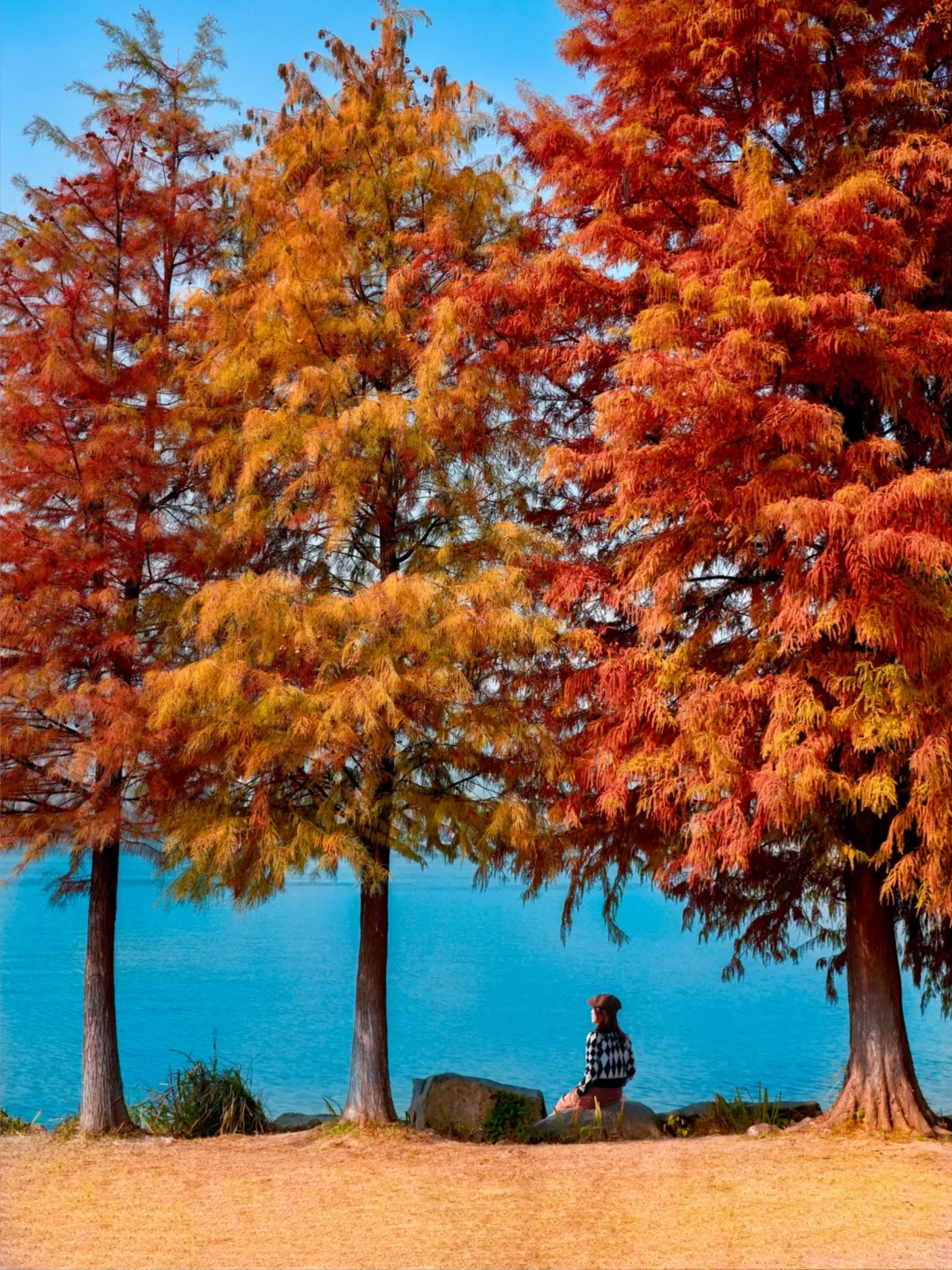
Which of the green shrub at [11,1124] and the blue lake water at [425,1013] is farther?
the blue lake water at [425,1013]

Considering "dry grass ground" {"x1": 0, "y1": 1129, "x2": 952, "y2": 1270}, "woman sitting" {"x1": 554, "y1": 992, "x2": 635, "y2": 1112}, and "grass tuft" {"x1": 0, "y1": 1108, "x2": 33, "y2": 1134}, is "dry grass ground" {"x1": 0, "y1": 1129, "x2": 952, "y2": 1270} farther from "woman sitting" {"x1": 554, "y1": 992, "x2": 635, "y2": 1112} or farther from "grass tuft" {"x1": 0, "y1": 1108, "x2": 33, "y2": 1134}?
"grass tuft" {"x1": 0, "y1": 1108, "x2": 33, "y2": 1134}

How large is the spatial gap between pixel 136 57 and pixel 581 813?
8.86 meters

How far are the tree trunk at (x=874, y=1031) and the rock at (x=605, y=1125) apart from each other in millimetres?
1594

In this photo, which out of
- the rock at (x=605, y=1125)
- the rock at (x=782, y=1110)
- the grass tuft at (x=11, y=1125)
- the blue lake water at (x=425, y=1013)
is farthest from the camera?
the blue lake water at (x=425, y=1013)

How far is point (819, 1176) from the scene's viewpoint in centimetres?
770

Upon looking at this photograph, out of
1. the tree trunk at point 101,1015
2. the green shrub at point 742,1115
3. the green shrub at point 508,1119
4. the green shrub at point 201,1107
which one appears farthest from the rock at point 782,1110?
the tree trunk at point 101,1015

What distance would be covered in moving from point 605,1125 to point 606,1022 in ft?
2.86

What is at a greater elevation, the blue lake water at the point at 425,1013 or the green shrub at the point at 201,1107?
the green shrub at the point at 201,1107

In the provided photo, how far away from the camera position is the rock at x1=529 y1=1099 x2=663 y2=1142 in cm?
981

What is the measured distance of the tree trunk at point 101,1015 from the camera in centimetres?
1044

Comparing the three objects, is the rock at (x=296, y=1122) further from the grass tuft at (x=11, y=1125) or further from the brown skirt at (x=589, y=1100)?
the grass tuft at (x=11, y=1125)

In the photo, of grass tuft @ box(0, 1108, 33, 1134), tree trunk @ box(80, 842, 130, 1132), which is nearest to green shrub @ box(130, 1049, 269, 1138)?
tree trunk @ box(80, 842, 130, 1132)

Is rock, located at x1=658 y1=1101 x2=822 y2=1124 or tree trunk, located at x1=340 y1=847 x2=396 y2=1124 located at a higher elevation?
tree trunk, located at x1=340 y1=847 x2=396 y2=1124

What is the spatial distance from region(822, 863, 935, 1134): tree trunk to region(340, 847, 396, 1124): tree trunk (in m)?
3.85
